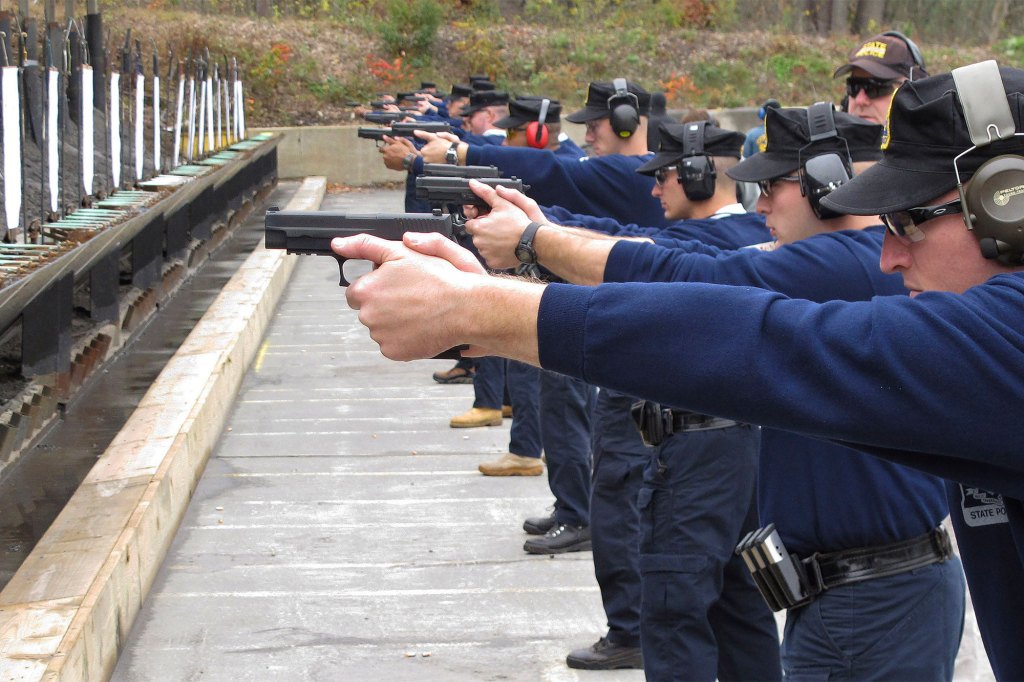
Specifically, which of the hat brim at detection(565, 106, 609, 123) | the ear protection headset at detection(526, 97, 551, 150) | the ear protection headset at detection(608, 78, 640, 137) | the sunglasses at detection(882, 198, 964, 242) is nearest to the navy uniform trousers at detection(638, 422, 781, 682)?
the sunglasses at detection(882, 198, 964, 242)

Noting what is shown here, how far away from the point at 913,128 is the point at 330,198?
24854 millimetres

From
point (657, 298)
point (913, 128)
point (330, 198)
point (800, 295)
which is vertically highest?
point (913, 128)

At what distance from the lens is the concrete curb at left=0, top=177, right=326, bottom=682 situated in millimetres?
4355

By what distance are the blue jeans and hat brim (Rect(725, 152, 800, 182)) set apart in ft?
4.06

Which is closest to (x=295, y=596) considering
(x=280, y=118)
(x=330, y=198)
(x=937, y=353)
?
(x=937, y=353)

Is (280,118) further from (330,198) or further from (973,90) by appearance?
(973,90)

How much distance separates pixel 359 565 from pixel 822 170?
3.65 meters

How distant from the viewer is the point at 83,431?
837 centimetres

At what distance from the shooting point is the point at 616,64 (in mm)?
35031

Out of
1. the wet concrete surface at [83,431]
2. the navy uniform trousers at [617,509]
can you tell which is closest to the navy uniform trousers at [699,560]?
the navy uniform trousers at [617,509]

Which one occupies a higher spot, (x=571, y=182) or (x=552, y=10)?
(x=552, y=10)

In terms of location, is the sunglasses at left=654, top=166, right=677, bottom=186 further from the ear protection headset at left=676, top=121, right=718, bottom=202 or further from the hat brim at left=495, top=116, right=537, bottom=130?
the hat brim at left=495, top=116, right=537, bottom=130

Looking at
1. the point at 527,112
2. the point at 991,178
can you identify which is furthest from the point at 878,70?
the point at 991,178

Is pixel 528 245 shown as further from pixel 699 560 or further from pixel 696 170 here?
pixel 696 170
